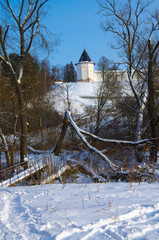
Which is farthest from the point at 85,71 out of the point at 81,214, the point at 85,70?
the point at 81,214

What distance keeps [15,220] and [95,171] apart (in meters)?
5.42

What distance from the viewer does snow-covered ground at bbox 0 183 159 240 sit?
2361mm

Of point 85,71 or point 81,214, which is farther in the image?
point 85,71

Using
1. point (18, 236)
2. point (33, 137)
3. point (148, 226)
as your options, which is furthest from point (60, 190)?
point (33, 137)

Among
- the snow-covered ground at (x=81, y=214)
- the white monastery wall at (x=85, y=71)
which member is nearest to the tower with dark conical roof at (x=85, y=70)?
the white monastery wall at (x=85, y=71)

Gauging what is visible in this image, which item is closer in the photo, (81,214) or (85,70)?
(81,214)

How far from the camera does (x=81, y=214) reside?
289 cm

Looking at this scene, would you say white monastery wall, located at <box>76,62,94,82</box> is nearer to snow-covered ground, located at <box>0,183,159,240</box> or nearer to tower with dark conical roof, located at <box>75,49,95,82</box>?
tower with dark conical roof, located at <box>75,49,95,82</box>

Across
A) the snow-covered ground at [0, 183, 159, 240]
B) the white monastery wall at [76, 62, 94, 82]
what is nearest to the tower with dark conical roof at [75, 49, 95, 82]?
the white monastery wall at [76, 62, 94, 82]

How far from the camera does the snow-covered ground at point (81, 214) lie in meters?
2.36

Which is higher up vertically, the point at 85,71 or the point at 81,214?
the point at 85,71

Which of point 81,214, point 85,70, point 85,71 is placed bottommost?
point 81,214

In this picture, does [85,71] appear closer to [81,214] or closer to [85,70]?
[85,70]

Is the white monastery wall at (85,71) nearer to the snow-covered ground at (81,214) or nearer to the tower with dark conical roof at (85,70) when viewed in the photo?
the tower with dark conical roof at (85,70)
